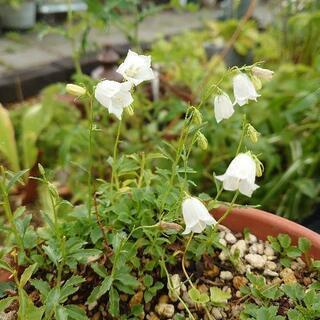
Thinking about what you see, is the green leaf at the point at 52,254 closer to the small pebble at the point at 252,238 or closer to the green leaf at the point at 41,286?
the green leaf at the point at 41,286

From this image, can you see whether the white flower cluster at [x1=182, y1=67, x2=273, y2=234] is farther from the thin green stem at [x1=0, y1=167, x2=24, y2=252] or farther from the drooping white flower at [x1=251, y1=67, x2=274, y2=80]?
the thin green stem at [x1=0, y1=167, x2=24, y2=252]

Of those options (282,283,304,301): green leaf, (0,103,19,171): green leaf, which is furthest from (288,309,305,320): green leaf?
(0,103,19,171): green leaf

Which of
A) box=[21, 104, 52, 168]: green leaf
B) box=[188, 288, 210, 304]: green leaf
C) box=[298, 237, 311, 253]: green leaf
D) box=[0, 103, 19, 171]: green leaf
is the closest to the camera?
box=[188, 288, 210, 304]: green leaf

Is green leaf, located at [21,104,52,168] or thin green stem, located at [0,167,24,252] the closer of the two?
thin green stem, located at [0,167,24,252]

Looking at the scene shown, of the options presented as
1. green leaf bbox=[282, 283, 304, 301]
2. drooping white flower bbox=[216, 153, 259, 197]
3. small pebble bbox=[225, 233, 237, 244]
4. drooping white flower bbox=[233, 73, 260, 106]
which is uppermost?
drooping white flower bbox=[233, 73, 260, 106]

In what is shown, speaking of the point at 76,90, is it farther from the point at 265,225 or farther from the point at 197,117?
the point at 265,225

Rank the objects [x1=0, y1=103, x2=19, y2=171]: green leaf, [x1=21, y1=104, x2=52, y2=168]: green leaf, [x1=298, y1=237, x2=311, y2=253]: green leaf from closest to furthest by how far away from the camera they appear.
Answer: [x1=298, y1=237, x2=311, y2=253]: green leaf < [x1=0, y1=103, x2=19, y2=171]: green leaf < [x1=21, y1=104, x2=52, y2=168]: green leaf

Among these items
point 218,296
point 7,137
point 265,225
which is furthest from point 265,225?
point 7,137

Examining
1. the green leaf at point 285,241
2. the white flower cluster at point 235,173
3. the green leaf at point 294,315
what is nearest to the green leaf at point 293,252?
the green leaf at point 285,241
